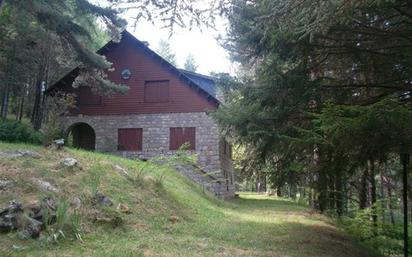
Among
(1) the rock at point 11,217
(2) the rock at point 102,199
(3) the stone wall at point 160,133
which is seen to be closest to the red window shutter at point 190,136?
(3) the stone wall at point 160,133

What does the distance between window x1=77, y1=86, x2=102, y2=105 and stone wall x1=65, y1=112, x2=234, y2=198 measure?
87 centimetres

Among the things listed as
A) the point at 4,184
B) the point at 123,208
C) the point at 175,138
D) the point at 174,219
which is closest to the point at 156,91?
the point at 175,138

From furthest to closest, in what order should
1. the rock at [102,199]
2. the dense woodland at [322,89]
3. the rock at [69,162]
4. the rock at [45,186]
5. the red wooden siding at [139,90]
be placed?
1. the red wooden siding at [139,90]
2. the rock at [69,162]
3. the rock at [102,199]
4. the rock at [45,186]
5. the dense woodland at [322,89]

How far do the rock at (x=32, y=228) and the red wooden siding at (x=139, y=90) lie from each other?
663 inches

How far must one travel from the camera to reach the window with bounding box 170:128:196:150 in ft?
77.8

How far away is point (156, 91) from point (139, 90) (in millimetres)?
1010

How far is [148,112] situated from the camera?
24.5m

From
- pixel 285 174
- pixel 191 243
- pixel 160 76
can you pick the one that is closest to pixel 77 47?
pixel 160 76

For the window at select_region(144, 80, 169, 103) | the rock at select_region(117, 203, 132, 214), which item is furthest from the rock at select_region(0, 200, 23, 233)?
the window at select_region(144, 80, 169, 103)

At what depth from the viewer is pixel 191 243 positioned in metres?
8.38

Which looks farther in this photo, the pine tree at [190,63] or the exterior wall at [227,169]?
the pine tree at [190,63]

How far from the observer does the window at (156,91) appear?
80.3 feet

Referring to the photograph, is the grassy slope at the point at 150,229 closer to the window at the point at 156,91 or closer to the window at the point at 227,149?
the window at the point at 156,91

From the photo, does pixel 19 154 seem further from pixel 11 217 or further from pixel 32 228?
pixel 32 228
